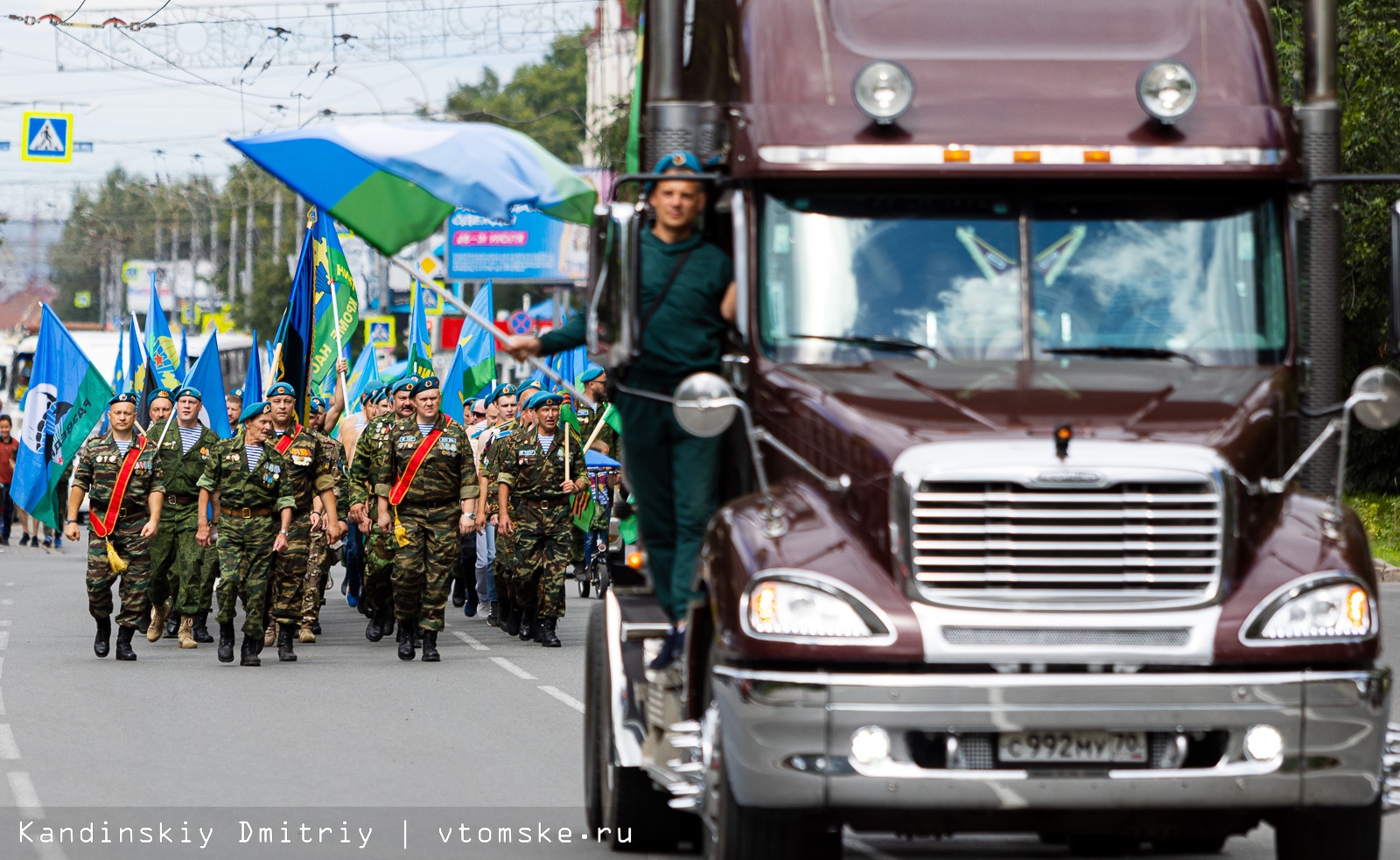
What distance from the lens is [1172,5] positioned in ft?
26.3

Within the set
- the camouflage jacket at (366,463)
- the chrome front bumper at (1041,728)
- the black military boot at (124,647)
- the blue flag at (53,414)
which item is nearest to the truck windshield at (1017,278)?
the chrome front bumper at (1041,728)

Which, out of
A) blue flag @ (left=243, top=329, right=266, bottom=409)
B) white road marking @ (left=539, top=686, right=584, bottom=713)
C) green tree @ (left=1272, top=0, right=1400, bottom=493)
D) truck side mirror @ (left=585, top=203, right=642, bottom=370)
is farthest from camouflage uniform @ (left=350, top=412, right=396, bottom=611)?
green tree @ (left=1272, top=0, right=1400, bottom=493)

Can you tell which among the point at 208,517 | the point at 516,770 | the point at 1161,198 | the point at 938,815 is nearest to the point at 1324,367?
the point at 1161,198

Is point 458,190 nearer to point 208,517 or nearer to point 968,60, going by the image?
point 968,60

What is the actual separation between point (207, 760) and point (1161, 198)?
5946 mm

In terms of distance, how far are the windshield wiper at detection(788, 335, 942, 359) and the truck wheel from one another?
1.76m

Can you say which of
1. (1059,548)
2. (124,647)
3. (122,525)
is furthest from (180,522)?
(1059,548)

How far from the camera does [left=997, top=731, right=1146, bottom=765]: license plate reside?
6.66m

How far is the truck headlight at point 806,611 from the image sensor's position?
6680mm

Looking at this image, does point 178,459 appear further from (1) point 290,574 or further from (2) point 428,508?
(2) point 428,508

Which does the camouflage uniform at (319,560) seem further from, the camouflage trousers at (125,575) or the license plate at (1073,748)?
the license plate at (1073,748)

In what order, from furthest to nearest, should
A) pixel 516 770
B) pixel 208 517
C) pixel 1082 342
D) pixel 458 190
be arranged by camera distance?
pixel 208 517, pixel 516 770, pixel 458 190, pixel 1082 342

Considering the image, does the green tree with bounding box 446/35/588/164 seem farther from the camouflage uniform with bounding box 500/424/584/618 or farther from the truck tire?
the truck tire

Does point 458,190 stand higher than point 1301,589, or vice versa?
point 458,190
